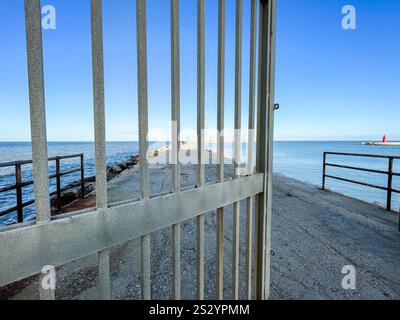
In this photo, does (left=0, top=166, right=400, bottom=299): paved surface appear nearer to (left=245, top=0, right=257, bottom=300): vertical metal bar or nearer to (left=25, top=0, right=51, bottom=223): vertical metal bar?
(left=245, top=0, right=257, bottom=300): vertical metal bar

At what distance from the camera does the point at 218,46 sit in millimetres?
1093

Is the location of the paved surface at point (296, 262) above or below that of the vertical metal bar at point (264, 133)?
below

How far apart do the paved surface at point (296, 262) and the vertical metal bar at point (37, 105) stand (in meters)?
0.74

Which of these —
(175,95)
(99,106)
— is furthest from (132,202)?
(175,95)

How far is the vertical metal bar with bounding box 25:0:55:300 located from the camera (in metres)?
0.56

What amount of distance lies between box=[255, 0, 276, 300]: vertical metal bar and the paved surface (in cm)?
40

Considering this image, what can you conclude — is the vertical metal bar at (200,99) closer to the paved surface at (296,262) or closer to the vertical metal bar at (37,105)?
the paved surface at (296,262)

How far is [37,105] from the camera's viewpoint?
22.7 inches

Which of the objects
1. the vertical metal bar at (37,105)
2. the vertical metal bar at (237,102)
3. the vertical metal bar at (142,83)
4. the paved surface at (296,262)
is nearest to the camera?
the vertical metal bar at (37,105)

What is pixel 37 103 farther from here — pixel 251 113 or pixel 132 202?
pixel 251 113

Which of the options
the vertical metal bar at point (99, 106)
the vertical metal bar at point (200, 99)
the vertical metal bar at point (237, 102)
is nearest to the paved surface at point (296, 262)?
the vertical metal bar at point (200, 99)

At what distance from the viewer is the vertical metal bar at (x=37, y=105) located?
561 mm

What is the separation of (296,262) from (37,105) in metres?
2.38
